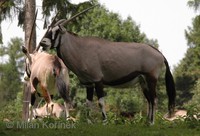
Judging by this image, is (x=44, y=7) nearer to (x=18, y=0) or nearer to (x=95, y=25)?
(x=18, y=0)

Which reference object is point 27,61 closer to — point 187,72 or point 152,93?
point 152,93

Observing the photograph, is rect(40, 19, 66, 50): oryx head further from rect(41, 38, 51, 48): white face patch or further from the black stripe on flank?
the black stripe on flank

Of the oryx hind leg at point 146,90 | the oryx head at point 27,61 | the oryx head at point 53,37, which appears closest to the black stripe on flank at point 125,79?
the oryx hind leg at point 146,90

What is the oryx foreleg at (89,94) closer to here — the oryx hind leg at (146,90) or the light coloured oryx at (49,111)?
the oryx hind leg at (146,90)

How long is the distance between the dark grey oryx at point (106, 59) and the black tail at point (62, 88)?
1351 millimetres

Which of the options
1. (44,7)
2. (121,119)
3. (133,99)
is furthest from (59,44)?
(133,99)

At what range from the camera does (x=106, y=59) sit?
10.5 meters

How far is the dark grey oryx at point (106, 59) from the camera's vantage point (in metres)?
10.4

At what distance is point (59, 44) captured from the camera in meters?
10.8

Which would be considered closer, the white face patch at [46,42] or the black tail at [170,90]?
the white face patch at [46,42]

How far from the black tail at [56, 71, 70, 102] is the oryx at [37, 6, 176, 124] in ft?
4.39

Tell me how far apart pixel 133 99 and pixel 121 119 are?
30.7m

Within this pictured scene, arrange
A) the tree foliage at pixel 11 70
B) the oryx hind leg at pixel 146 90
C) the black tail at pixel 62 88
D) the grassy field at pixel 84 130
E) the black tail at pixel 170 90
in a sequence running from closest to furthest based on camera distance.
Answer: the grassy field at pixel 84 130
the oryx hind leg at pixel 146 90
the black tail at pixel 170 90
the black tail at pixel 62 88
the tree foliage at pixel 11 70

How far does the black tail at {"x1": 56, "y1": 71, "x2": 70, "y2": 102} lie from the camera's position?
1196cm
